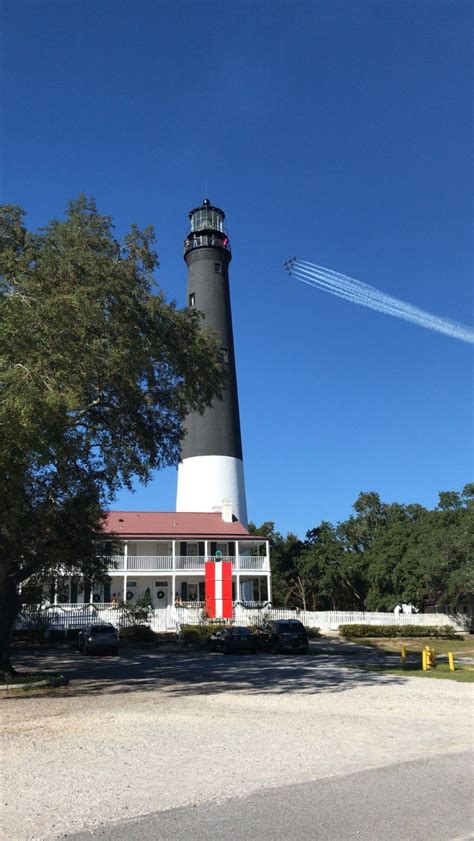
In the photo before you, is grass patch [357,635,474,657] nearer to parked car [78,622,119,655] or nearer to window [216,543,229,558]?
window [216,543,229,558]

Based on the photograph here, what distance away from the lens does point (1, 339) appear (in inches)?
506

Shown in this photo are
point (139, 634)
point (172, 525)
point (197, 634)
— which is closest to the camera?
point (197, 634)

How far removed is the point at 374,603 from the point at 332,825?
4079 cm

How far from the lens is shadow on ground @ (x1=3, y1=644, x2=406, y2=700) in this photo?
1711 centimetres

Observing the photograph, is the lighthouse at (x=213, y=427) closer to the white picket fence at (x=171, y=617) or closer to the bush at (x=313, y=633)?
the white picket fence at (x=171, y=617)

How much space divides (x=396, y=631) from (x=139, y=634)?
14.3 m

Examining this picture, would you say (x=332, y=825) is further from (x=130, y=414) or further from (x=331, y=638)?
(x=331, y=638)

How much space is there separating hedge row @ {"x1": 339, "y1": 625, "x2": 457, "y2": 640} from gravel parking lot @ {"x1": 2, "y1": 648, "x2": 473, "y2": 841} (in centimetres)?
1768

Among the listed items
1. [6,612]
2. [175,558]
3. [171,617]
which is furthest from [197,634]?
[6,612]

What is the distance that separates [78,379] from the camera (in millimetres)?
14695

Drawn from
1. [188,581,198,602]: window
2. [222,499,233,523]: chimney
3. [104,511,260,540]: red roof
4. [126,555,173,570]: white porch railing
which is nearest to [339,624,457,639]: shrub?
[104,511,260,540]: red roof

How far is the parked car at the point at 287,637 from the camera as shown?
93.7 feet

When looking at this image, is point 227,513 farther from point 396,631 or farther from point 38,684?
point 38,684

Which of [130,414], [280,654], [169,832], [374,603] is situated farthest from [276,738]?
[374,603]
